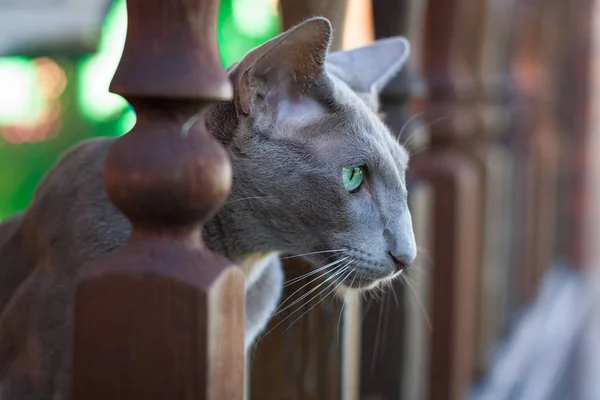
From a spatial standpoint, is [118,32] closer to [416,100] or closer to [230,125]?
[416,100]

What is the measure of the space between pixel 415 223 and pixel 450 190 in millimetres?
336

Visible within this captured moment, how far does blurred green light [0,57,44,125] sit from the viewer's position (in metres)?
3.00

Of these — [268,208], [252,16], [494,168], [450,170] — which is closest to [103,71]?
[252,16]

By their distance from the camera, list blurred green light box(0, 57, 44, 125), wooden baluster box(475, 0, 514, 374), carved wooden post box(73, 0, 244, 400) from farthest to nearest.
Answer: blurred green light box(0, 57, 44, 125), wooden baluster box(475, 0, 514, 374), carved wooden post box(73, 0, 244, 400)

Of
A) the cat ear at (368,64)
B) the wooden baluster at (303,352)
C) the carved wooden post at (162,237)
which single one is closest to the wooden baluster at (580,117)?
the cat ear at (368,64)

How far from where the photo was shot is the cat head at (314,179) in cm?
101

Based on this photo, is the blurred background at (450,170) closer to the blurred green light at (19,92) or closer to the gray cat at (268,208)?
the blurred green light at (19,92)

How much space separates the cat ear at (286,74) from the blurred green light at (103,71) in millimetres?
2161

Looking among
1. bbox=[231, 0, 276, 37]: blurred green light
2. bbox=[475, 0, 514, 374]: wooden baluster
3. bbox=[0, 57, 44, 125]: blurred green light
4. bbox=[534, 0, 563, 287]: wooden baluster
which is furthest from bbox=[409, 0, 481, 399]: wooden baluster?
bbox=[534, 0, 563, 287]: wooden baluster

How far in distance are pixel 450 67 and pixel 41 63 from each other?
1.75 m

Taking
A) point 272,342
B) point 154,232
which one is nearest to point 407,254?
point 272,342

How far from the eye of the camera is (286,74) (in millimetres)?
993

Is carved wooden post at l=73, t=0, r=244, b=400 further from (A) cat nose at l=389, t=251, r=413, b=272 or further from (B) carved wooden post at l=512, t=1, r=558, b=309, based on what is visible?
(B) carved wooden post at l=512, t=1, r=558, b=309

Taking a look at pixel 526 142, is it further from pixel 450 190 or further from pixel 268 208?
pixel 268 208
